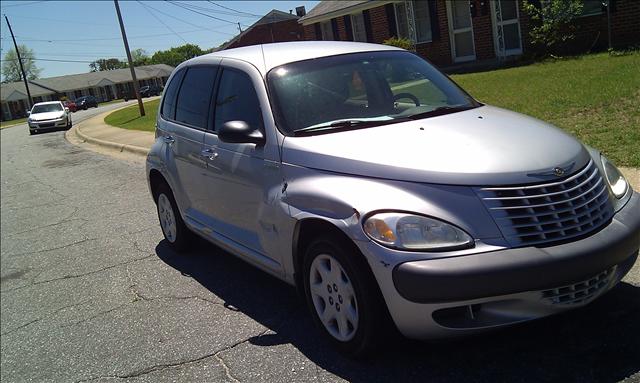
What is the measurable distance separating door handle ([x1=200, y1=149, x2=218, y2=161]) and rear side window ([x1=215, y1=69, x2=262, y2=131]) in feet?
0.64

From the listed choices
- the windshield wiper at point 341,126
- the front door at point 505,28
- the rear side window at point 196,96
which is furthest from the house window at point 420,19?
the windshield wiper at point 341,126

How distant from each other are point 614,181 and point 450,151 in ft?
3.63

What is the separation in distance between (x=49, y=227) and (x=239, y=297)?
4721 mm

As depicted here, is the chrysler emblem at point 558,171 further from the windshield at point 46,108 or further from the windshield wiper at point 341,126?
the windshield at point 46,108

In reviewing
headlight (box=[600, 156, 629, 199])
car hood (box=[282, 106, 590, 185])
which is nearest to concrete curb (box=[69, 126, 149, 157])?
car hood (box=[282, 106, 590, 185])

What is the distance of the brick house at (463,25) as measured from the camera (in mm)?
15531

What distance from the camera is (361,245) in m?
2.99

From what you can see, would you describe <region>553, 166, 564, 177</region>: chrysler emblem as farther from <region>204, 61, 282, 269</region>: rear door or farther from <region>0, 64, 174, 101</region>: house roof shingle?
<region>0, 64, 174, 101</region>: house roof shingle

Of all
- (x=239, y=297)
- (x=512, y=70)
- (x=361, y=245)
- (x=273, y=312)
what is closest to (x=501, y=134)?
(x=361, y=245)

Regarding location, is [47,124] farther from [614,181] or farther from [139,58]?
[139,58]

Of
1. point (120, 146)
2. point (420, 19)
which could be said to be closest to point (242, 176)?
point (120, 146)

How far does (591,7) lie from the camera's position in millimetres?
15938

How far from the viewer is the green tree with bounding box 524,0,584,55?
1557cm

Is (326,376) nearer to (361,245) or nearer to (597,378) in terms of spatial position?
(361,245)
